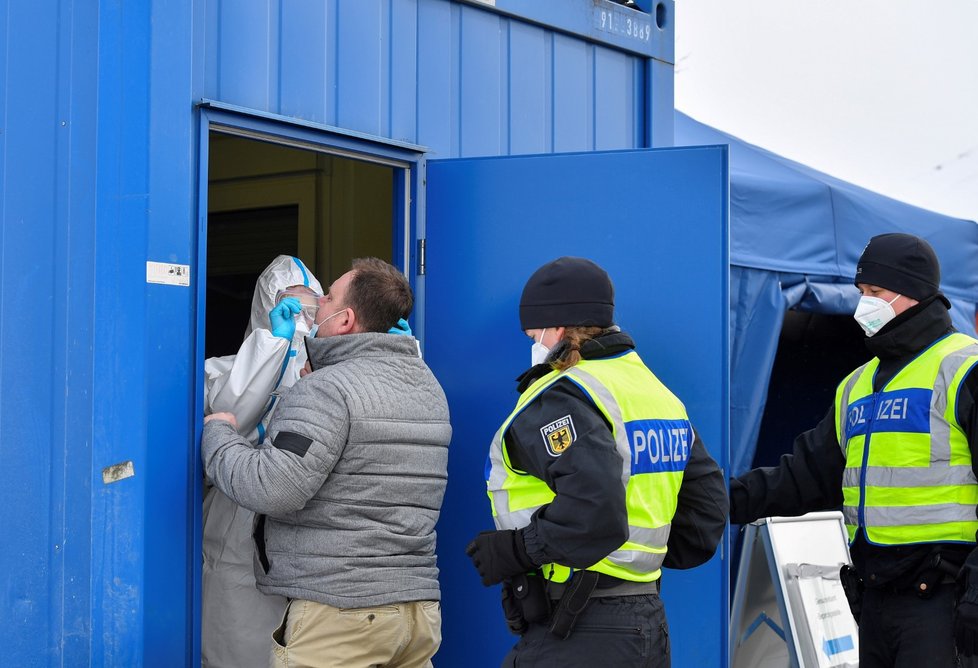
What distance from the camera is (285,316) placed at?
11.5 ft

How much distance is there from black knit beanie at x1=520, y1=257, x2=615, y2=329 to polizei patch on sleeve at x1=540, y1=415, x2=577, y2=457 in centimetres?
32

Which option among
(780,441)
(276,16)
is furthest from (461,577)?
(780,441)

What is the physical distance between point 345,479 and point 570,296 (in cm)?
77

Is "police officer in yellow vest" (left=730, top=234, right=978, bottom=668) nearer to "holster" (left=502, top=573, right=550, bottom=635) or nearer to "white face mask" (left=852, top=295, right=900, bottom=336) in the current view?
"white face mask" (left=852, top=295, right=900, bottom=336)

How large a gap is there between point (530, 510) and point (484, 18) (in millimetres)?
2228

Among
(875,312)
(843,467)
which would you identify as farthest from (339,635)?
(875,312)

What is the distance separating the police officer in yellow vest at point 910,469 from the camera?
3146 millimetres

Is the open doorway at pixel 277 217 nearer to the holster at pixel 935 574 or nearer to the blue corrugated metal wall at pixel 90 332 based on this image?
the blue corrugated metal wall at pixel 90 332

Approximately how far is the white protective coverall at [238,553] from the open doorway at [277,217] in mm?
2360

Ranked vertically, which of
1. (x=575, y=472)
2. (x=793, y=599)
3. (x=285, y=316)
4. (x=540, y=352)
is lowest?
(x=793, y=599)

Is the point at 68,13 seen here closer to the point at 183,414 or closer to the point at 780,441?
the point at 183,414

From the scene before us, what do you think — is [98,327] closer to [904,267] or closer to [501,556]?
[501,556]

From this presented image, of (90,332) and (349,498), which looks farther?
(90,332)

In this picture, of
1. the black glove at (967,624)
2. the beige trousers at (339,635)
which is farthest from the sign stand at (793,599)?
the beige trousers at (339,635)
